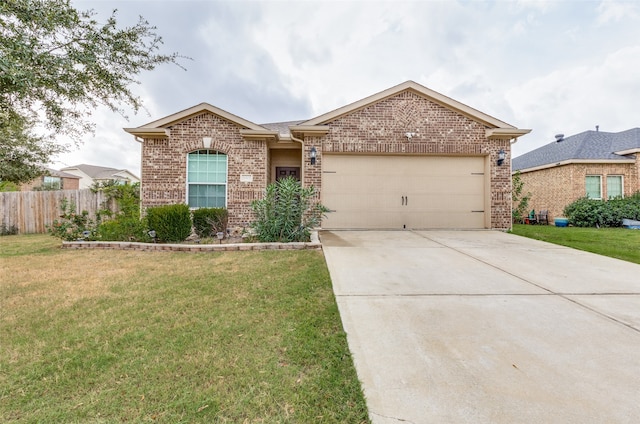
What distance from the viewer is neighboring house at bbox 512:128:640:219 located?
13039mm

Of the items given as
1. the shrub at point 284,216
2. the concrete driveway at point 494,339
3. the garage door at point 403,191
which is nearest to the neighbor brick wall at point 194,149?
the garage door at point 403,191

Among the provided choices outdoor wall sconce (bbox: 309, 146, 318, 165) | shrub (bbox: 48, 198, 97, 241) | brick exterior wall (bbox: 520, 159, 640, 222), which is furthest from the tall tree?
brick exterior wall (bbox: 520, 159, 640, 222)

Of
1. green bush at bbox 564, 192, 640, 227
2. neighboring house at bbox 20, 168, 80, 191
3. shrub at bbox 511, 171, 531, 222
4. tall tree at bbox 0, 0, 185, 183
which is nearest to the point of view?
tall tree at bbox 0, 0, 185, 183

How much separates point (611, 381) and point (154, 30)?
916cm

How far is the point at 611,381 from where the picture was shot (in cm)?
180

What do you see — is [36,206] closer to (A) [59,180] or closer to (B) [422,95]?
(B) [422,95]

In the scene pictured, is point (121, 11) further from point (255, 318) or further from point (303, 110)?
point (303, 110)

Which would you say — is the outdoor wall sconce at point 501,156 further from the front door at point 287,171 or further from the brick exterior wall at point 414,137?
the front door at point 287,171

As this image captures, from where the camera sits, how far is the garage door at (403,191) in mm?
8938

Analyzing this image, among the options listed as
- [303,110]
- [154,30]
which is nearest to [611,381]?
[154,30]

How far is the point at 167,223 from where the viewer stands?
21.9 ft

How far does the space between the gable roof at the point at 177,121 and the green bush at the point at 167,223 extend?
10.3 feet

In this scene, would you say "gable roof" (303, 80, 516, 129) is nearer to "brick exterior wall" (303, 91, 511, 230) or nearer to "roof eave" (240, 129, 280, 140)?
"brick exterior wall" (303, 91, 511, 230)

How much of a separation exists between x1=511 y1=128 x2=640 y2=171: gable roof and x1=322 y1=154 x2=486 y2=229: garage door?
828 cm
